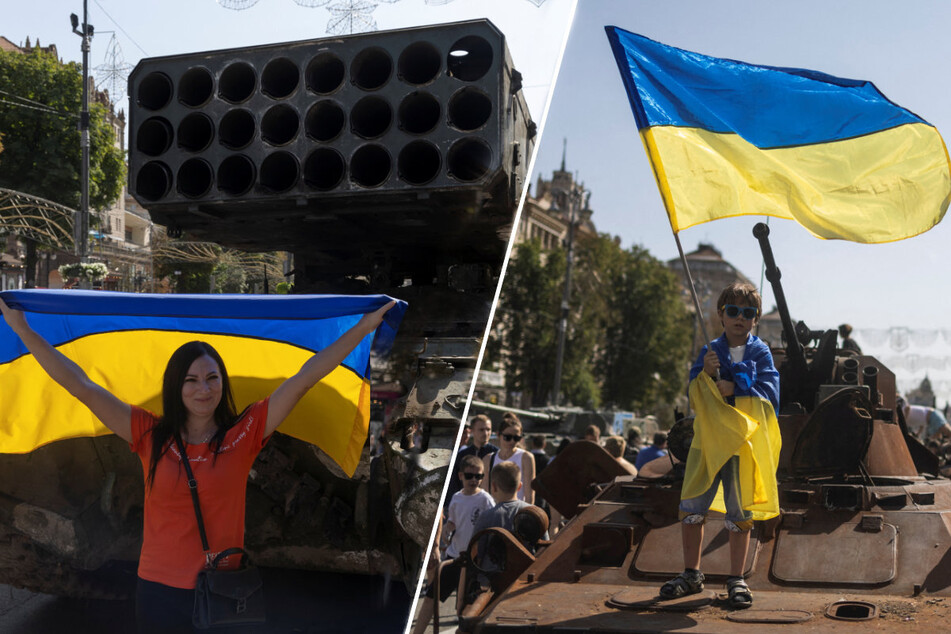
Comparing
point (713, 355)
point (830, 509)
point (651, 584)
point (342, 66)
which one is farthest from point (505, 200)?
point (830, 509)

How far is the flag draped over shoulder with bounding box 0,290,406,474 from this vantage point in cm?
404

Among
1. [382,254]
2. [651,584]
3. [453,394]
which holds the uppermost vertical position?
[382,254]

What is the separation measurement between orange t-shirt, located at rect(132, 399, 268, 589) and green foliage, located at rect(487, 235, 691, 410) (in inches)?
1246

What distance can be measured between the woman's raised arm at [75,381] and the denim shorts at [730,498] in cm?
208

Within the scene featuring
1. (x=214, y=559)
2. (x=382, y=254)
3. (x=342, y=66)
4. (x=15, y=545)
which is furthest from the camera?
(x=15, y=545)

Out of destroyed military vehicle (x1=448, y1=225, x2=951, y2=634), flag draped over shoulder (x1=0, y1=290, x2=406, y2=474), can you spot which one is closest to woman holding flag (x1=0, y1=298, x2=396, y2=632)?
flag draped over shoulder (x1=0, y1=290, x2=406, y2=474)

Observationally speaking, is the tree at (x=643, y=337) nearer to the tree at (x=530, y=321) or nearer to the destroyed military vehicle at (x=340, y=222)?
the tree at (x=530, y=321)

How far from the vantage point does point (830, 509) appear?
15.3 feet

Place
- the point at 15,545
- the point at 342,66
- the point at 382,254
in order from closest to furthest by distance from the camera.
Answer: the point at 342,66, the point at 382,254, the point at 15,545

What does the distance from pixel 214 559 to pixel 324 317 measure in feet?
3.13

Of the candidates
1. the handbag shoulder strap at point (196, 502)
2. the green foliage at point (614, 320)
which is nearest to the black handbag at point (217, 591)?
the handbag shoulder strap at point (196, 502)

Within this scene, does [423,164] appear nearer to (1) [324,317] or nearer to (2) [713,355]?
(1) [324,317]

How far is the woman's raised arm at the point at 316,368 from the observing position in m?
3.76

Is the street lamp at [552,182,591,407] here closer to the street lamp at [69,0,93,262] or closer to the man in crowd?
the man in crowd
